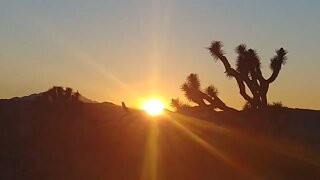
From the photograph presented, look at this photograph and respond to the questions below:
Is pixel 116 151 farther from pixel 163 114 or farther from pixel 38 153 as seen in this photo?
pixel 163 114

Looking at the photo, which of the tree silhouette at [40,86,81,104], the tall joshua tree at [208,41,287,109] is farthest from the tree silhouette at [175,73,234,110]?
the tree silhouette at [40,86,81,104]

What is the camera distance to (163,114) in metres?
29.8

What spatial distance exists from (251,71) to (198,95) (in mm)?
2098

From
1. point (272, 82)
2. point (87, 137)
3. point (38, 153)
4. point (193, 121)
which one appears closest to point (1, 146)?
point (38, 153)

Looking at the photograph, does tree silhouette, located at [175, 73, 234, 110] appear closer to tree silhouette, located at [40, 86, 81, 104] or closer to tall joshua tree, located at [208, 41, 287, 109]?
tall joshua tree, located at [208, 41, 287, 109]

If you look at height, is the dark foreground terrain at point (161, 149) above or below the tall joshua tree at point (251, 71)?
below

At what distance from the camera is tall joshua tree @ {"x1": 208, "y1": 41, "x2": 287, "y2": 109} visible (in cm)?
2250

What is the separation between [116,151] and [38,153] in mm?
2813

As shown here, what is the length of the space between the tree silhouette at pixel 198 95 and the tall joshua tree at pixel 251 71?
0.93 m

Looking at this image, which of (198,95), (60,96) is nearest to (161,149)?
(198,95)

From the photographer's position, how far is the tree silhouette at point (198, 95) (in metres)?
23.0

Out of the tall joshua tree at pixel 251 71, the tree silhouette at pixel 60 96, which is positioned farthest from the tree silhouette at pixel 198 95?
the tree silhouette at pixel 60 96

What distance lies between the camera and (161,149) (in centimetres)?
2394

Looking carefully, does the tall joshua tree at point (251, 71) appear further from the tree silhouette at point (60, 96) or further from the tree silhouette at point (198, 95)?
the tree silhouette at point (60, 96)
